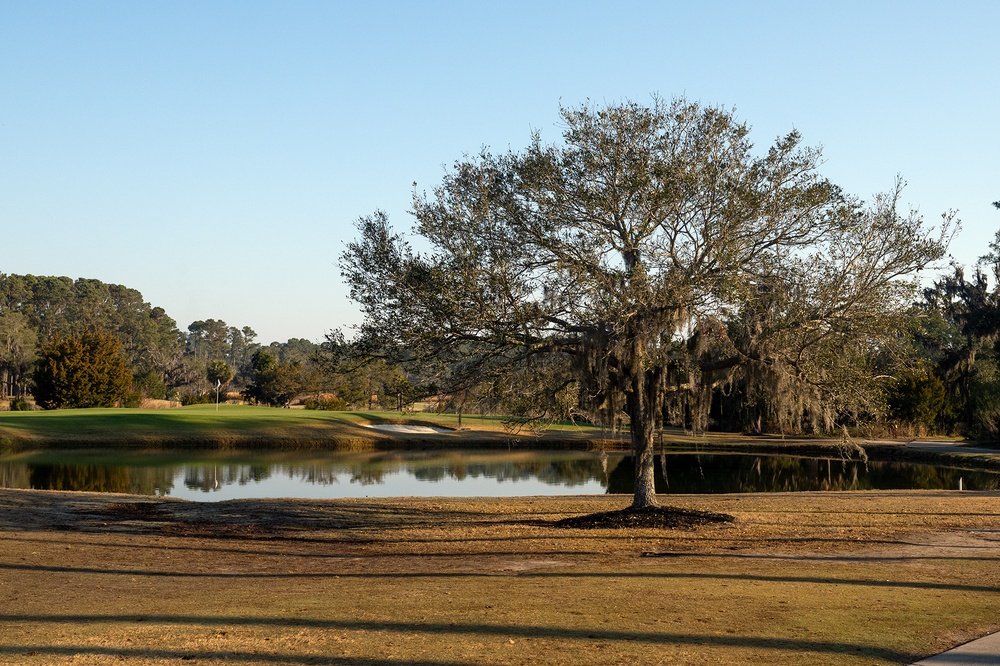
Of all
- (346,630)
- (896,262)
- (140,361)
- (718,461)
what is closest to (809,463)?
(718,461)

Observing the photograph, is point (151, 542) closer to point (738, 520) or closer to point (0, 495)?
point (0, 495)

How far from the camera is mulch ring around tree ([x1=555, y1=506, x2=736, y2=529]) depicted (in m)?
16.8

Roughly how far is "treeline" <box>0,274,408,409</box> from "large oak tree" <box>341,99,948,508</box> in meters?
2.92

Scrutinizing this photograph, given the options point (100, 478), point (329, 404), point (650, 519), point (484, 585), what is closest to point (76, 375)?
point (329, 404)

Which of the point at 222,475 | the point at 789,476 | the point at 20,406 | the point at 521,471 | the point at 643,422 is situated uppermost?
the point at 643,422

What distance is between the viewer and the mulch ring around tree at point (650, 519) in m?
16.8

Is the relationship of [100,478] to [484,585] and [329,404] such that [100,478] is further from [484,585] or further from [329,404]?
[329,404]

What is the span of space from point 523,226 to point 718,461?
30946 mm

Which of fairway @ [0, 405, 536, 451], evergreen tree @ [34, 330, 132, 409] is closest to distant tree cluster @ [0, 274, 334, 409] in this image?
evergreen tree @ [34, 330, 132, 409]

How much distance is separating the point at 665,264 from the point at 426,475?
22.5 meters

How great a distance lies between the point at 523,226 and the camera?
16.0 m

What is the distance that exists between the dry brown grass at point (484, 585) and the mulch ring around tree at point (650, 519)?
1.79 feet

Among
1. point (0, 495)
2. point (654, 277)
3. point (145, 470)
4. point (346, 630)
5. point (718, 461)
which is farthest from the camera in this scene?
point (718, 461)

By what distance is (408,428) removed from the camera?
2375 inches
